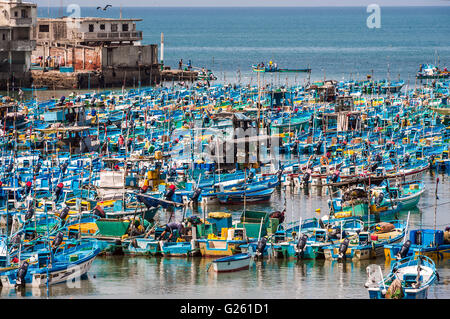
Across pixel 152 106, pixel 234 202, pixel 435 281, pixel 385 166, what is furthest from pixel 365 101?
pixel 435 281

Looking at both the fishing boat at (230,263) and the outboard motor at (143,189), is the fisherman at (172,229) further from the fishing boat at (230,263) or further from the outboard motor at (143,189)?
the outboard motor at (143,189)

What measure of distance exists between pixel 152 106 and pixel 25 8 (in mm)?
24720

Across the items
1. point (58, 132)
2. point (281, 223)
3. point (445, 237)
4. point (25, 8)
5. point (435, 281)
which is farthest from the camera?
point (25, 8)

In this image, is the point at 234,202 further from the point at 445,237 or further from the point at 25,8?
the point at 25,8

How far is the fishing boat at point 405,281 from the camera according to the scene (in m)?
29.6

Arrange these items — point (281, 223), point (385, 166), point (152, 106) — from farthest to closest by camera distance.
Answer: point (152, 106), point (385, 166), point (281, 223)

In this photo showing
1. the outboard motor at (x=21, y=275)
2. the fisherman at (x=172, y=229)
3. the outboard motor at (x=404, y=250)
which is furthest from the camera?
the fisherman at (x=172, y=229)

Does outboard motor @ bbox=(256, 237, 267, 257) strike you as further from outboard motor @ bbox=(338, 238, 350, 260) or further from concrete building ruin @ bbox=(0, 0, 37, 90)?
concrete building ruin @ bbox=(0, 0, 37, 90)

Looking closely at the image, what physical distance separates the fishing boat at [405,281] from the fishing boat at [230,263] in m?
4.82

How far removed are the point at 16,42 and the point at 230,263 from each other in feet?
215

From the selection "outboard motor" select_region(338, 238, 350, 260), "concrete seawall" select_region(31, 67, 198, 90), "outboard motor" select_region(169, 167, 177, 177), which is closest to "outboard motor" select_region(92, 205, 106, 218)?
"outboard motor" select_region(338, 238, 350, 260)

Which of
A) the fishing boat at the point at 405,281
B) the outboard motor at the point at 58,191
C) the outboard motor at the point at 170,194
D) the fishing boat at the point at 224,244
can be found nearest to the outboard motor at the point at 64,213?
the outboard motor at the point at 58,191

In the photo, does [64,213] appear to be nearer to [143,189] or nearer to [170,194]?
[170,194]
